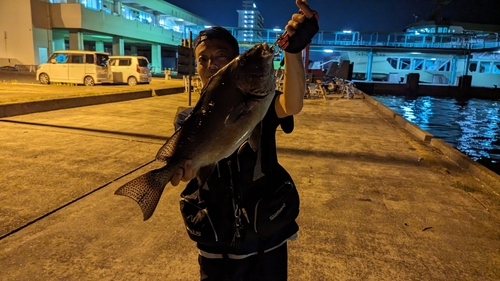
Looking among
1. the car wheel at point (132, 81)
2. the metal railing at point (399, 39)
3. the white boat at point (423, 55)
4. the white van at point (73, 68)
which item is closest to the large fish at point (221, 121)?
the white van at point (73, 68)

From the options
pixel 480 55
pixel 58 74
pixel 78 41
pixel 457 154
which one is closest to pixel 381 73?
pixel 480 55

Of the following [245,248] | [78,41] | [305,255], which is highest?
[78,41]

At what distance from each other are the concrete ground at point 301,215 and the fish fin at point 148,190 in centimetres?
132

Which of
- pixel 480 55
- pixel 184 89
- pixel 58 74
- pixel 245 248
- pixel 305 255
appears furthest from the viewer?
pixel 480 55

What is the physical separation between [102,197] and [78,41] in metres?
26.7

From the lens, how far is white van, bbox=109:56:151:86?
20.9 metres

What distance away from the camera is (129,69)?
20953mm

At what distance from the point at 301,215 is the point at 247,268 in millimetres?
2234

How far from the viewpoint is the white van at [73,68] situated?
Result: 18.7m

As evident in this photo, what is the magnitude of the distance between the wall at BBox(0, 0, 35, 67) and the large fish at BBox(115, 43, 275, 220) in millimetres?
29191

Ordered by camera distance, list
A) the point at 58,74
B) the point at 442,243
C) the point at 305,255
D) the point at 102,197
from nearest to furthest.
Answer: the point at 305,255 < the point at 442,243 < the point at 102,197 < the point at 58,74

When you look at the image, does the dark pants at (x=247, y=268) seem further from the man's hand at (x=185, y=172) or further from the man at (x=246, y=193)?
the man's hand at (x=185, y=172)

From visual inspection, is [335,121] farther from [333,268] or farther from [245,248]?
[245,248]

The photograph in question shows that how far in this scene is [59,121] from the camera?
8.77 metres
